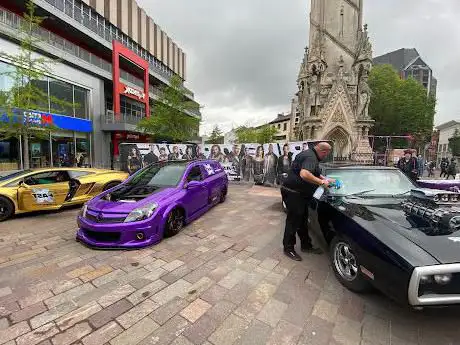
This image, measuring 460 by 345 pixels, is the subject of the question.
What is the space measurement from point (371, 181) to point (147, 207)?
3571mm

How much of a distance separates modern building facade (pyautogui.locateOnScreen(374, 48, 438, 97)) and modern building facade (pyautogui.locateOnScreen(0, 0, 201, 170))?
171 feet

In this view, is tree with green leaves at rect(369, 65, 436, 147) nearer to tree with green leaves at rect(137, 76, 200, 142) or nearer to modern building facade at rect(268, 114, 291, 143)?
tree with green leaves at rect(137, 76, 200, 142)

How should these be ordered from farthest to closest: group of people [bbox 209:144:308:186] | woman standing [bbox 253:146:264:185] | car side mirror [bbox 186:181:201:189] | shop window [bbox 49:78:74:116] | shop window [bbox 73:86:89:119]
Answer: shop window [bbox 73:86:89:119], shop window [bbox 49:78:74:116], woman standing [bbox 253:146:264:185], group of people [bbox 209:144:308:186], car side mirror [bbox 186:181:201:189]

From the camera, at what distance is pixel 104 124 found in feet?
75.7

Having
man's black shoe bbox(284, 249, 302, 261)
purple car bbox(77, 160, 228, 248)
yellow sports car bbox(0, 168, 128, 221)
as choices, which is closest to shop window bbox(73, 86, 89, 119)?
A: yellow sports car bbox(0, 168, 128, 221)

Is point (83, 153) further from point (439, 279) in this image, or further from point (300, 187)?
point (439, 279)

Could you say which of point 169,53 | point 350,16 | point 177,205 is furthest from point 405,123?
point 177,205

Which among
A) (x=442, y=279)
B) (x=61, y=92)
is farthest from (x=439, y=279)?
(x=61, y=92)

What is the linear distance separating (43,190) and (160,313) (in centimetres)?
541

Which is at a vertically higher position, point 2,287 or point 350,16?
point 350,16

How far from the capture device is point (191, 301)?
2695 millimetres

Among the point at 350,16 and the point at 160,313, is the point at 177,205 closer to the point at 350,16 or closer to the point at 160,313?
the point at 160,313

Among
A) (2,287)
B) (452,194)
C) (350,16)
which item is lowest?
(2,287)

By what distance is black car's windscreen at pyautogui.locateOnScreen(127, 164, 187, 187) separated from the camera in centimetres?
516
